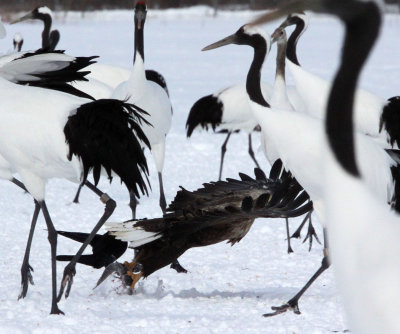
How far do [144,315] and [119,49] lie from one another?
1766 cm

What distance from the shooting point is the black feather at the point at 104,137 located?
196 inches

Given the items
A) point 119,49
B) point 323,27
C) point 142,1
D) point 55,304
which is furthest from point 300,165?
point 323,27

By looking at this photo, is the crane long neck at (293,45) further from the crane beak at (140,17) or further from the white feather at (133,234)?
the white feather at (133,234)

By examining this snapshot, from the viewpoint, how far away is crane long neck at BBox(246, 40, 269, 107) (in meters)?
5.53

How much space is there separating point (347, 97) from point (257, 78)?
3.54 metres

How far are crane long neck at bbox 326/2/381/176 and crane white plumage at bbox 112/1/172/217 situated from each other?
15.0 ft

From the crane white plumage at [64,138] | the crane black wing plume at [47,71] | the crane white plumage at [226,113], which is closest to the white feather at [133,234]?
the crane white plumage at [64,138]

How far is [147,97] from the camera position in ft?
23.7

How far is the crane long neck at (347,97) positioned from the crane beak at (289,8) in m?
0.14

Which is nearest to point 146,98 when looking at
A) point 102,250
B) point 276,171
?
point 276,171

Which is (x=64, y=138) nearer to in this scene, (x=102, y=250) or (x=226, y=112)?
(x=102, y=250)

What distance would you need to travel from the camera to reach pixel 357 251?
239cm

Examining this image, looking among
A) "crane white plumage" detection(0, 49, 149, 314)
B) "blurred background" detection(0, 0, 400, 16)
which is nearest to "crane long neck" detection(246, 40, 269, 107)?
"crane white plumage" detection(0, 49, 149, 314)

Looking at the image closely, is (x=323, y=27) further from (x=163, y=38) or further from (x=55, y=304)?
(x=55, y=304)
